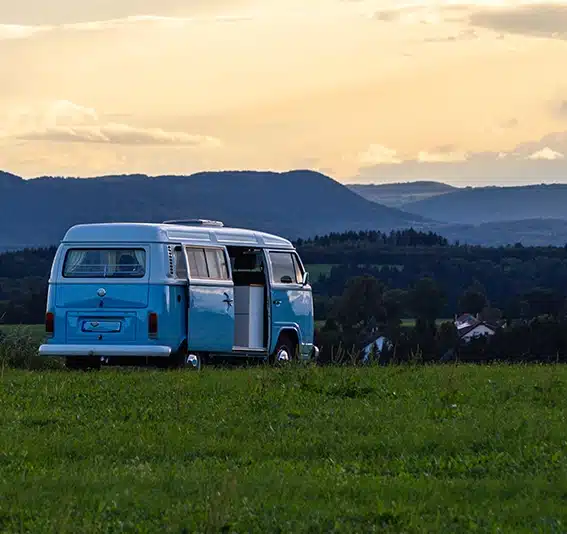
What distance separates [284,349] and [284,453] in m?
11.6

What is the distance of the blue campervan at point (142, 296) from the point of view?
19.6 meters

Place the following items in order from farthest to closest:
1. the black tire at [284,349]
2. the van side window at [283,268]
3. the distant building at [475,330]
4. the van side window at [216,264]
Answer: the distant building at [475,330] < the van side window at [283,268] < the black tire at [284,349] < the van side window at [216,264]

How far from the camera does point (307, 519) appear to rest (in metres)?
8.42

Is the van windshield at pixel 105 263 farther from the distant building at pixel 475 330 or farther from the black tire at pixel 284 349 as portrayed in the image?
the distant building at pixel 475 330

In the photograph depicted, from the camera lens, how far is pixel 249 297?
22.0 m

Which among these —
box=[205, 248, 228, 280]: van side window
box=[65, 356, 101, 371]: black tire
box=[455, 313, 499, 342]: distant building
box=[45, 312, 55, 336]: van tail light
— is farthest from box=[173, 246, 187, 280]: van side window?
box=[455, 313, 499, 342]: distant building

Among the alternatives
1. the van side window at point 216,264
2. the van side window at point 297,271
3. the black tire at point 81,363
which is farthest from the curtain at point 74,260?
the van side window at point 297,271

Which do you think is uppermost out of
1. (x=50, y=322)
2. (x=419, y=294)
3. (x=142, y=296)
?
(x=142, y=296)

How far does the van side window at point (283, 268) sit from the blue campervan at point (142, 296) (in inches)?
40.2

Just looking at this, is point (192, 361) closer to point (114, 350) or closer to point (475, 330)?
point (114, 350)

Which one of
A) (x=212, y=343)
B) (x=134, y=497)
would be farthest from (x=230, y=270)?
(x=134, y=497)

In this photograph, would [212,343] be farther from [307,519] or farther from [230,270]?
[307,519]

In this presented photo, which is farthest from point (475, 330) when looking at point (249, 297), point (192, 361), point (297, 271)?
point (192, 361)

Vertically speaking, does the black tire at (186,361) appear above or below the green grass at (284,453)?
below
